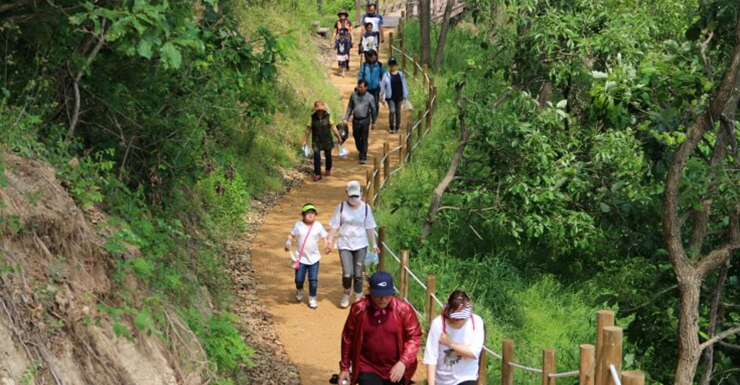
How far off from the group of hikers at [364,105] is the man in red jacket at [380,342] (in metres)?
9.79

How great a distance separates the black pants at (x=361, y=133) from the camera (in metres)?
19.5

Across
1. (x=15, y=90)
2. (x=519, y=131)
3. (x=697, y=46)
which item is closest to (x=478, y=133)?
(x=519, y=131)

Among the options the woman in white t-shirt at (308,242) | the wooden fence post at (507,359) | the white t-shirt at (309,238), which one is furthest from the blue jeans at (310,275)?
the wooden fence post at (507,359)

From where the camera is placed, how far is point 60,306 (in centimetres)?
810

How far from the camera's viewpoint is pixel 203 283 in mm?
12453

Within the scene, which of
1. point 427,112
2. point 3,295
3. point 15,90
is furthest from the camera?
point 427,112

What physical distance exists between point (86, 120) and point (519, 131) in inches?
243

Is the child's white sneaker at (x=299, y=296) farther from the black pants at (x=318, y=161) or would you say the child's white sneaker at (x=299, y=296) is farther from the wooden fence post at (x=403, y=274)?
the black pants at (x=318, y=161)

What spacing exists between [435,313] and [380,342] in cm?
359

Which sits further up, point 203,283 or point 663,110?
point 663,110

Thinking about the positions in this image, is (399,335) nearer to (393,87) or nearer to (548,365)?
(548,365)

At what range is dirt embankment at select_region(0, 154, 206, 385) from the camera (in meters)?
7.64

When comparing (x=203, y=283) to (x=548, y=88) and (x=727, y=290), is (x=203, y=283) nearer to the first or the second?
(x=727, y=290)

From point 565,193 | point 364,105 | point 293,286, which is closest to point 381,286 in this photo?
point 293,286
